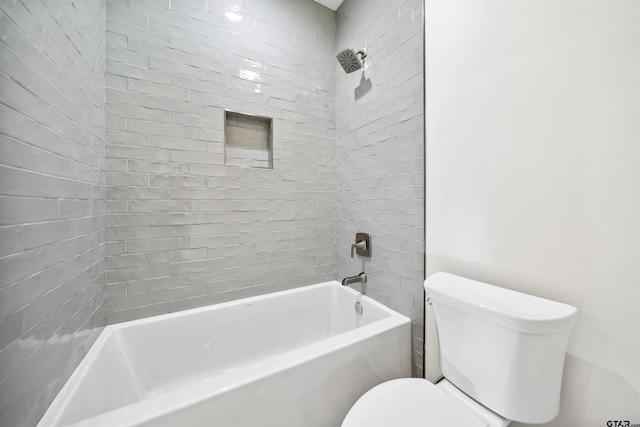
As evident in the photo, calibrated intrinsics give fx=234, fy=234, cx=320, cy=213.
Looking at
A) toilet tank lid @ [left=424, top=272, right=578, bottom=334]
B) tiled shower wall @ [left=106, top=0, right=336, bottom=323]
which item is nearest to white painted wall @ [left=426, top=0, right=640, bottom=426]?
toilet tank lid @ [left=424, top=272, right=578, bottom=334]

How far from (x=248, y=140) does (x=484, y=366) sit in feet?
5.87

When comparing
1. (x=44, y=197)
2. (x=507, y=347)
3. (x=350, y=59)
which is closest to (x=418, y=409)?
(x=507, y=347)

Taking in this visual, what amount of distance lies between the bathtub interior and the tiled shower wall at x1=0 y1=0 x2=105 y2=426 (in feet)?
0.61

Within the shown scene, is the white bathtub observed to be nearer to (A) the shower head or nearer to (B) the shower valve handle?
(B) the shower valve handle

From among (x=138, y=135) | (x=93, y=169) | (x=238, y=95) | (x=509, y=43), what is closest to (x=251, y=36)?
(x=238, y=95)

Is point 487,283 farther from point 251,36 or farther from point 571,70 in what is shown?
point 251,36

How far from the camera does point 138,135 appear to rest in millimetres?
1368

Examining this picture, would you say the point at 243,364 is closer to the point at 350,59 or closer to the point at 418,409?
the point at 418,409

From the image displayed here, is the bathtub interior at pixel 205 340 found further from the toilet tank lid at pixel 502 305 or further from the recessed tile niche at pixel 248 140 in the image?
the recessed tile niche at pixel 248 140

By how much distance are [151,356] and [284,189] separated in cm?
131

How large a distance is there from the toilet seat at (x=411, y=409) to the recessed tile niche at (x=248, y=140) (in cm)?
150

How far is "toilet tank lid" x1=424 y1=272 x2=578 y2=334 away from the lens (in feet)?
2.33

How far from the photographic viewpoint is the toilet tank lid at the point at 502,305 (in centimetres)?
71

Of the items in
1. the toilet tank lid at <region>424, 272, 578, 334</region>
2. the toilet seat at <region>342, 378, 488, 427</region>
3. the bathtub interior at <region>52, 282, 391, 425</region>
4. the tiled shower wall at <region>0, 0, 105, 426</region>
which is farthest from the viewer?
the bathtub interior at <region>52, 282, 391, 425</region>
